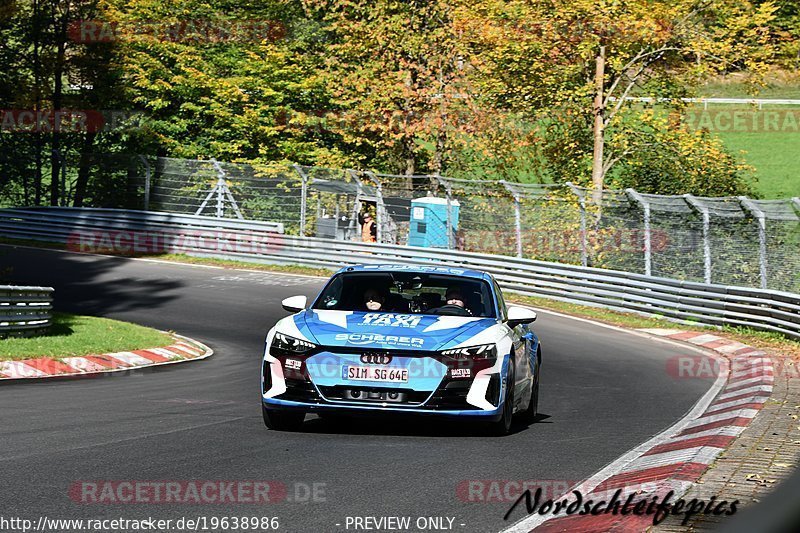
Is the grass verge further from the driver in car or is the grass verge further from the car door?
the car door

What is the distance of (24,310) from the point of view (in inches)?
605

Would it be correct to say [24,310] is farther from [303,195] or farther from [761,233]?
[303,195]

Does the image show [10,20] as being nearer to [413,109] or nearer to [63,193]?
[63,193]

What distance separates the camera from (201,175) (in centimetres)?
3431

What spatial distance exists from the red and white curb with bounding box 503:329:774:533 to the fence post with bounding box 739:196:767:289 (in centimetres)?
655

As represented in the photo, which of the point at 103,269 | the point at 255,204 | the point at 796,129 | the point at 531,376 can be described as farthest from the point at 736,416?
the point at 796,129

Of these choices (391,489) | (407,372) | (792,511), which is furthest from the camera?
(407,372)

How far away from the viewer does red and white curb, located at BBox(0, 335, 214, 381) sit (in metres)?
13.2

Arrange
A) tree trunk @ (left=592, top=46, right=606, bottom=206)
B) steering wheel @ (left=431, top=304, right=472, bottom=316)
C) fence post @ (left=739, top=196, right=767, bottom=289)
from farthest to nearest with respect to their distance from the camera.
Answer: tree trunk @ (left=592, top=46, right=606, bottom=206)
fence post @ (left=739, top=196, right=767, bottom=289)
steering wheel @ (left=431, top=304, right=472, bottom=316)

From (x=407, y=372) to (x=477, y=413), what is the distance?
0.61 metres

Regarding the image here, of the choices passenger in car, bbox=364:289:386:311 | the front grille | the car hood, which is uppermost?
passenger in car, bbox=364:289:386:311

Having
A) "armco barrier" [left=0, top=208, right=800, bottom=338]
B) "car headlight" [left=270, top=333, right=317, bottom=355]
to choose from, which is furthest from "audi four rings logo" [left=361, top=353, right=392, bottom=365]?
"armco barrier" [left=0, top=208, right=800, bottom=338]

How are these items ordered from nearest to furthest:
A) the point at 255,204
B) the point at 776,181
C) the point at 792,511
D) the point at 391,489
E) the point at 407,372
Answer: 1. the point at 792,511
2. the point at 391,489
3. the point at 407,372
4. the point at 255,204
5. the point at 776,181

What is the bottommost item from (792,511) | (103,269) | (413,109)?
(103,269)
